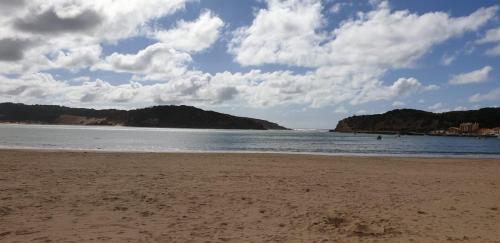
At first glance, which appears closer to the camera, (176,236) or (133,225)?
(176,236)

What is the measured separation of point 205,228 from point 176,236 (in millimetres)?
858

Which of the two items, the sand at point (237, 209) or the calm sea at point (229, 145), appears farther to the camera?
the calm sea at point (229, 145)

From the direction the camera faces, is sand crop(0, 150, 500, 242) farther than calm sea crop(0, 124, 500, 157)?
No

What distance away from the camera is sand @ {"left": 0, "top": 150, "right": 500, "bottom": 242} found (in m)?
9.47

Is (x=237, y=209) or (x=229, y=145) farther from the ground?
(x=229, y=145)

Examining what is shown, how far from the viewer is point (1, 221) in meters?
9.95

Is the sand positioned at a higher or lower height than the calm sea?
lower

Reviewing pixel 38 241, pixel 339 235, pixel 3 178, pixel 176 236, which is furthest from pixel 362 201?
pixel 3 178

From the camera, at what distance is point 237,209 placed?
12.0 metres

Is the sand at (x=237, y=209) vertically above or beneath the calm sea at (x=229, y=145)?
beneath

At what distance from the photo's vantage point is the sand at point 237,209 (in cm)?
947

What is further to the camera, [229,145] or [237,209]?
[229,145]

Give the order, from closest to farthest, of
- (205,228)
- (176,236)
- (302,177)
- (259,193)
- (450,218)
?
(176,236) → (205,228) → (450,218) → (259,193) → (302,177)

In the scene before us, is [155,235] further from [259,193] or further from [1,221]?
[259,193]
